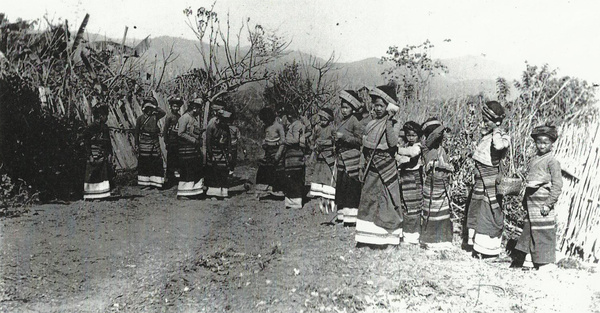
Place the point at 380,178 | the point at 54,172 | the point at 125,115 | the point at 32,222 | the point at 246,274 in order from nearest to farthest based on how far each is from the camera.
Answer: the point at 246,274 < the point at 380,178 < the point at 32,222 < the point at 54,172 < the point at 125,115

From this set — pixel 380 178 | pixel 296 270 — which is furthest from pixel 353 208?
pixel 296 270

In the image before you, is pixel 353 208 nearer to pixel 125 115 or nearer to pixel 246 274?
A: pixel 246 274

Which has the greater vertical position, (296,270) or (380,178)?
(380,178)

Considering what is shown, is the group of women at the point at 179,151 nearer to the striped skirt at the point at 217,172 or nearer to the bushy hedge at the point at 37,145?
the striped skirt at the point at 217,172

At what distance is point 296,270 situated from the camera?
16.3 ft

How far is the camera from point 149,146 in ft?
30.5

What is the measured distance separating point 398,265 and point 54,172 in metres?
6.27

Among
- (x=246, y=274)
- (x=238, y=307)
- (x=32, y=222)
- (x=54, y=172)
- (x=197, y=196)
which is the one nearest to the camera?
(x=238, y=307)

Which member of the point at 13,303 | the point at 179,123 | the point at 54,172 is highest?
the point at 179,123

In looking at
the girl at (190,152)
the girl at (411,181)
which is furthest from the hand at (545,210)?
the girl at (190,152)

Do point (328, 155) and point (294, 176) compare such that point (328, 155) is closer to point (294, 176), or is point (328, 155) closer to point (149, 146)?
point (294, 176)

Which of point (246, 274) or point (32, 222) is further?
point (32, 222)

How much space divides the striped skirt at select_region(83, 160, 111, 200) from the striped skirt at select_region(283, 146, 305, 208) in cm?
309

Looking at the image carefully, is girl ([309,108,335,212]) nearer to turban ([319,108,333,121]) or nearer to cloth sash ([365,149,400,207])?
turban ([319,108,333,121])
